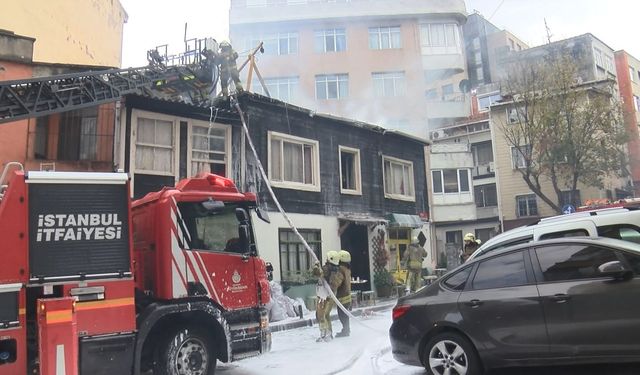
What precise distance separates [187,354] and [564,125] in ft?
77.9

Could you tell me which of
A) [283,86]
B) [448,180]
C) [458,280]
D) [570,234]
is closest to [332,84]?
[283,86]

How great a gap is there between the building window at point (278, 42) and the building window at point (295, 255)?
23.5 meters

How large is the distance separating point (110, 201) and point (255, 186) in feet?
26.3

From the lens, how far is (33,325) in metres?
5.29

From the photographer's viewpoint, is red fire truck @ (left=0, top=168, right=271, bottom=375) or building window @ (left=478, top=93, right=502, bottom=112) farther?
building window @ (left=478, top=93, right=502, bottom=112)

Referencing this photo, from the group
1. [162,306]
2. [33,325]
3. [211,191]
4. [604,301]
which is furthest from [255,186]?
[604,301]

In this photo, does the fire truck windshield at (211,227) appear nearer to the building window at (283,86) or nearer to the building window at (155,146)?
the building window at (155,146)

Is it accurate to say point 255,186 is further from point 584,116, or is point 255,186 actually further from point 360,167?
point 584,116

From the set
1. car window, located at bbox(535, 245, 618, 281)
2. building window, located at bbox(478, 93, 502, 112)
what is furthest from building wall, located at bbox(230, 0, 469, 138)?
car window, located at bbox(535, 245, 618, 281)

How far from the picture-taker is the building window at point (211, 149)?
43.6 ft

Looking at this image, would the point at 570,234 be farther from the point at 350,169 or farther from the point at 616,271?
the point at 350,169

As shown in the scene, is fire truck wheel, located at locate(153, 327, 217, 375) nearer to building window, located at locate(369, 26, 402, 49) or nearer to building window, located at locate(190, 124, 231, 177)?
building window, located at locate(190, 124, 231, 177)

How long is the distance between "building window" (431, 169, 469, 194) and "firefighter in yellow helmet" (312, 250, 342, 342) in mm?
22064

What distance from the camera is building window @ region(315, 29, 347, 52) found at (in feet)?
→ 119
